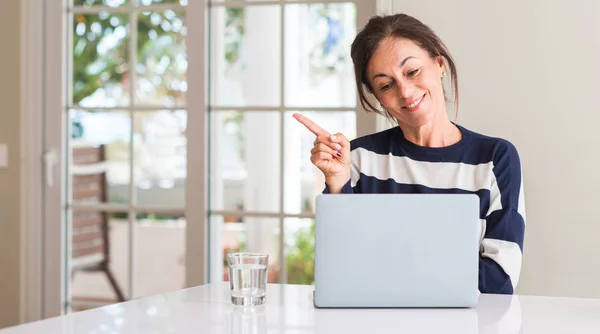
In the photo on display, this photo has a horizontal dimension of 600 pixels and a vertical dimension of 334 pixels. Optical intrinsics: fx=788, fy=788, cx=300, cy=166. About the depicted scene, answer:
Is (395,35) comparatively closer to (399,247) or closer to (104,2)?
(399,247)

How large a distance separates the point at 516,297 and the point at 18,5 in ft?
9.37

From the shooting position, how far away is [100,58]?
6910 millimetres

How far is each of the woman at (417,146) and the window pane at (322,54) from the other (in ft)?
13.8

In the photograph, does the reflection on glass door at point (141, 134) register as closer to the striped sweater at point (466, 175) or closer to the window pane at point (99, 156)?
the window pane at point (99, 156)

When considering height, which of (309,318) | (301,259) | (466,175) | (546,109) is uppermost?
(546,109)

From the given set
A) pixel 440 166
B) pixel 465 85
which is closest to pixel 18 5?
pixel 465 85

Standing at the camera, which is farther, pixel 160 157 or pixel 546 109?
pixel 160 157

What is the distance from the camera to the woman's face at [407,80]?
205cm

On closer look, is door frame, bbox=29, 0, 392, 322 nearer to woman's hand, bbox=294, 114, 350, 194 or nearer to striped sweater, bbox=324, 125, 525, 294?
striped sweater, bbox=324, 125, 525, 294

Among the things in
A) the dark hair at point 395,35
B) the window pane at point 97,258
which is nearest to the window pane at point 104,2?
the window pane at point 97,258

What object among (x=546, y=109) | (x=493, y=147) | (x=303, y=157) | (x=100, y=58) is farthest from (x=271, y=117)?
(x=493, y=147)

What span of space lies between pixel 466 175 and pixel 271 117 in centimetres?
347

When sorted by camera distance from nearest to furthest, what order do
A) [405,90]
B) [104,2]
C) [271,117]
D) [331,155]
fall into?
[331,155], [405,90], [271,117], [104,2]

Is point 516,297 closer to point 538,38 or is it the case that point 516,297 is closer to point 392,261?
point 392,261
